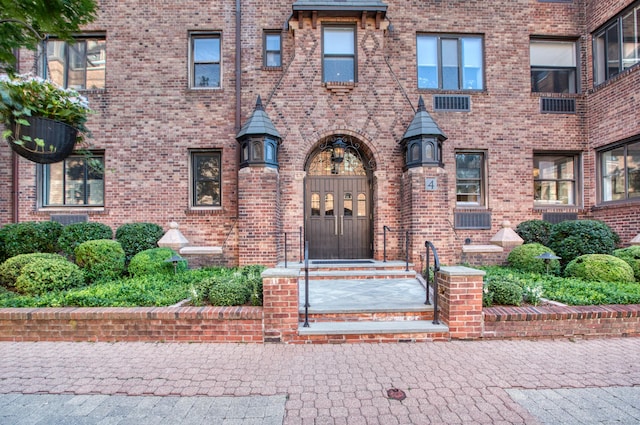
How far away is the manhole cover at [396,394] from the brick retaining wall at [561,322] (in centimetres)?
203

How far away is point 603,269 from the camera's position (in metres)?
6.38

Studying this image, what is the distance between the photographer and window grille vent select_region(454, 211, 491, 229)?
9219 mm

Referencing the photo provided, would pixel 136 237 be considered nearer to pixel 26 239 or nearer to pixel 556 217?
pixel 26 239

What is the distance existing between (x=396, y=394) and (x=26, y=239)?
8.76 m

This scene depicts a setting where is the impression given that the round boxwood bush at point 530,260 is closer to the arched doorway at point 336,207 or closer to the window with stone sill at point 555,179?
the window with stone sill at point 555,179

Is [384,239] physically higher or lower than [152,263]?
higher

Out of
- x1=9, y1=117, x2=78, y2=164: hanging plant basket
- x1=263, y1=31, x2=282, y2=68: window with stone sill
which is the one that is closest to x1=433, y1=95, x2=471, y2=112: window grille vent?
x1=263, y1=31, x2=282, y2=68: window with stone sill

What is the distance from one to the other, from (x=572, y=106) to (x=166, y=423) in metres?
12.1

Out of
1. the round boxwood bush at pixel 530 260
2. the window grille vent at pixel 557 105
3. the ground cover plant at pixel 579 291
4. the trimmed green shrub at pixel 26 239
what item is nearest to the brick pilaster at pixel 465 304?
the ground cover plant at pixel 579 291

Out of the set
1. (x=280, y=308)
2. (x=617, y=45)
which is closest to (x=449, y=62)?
(x=617, y=45)

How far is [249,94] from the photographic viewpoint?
359 inches

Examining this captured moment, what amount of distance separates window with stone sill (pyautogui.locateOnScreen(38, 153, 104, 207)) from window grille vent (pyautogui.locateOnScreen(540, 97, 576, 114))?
505 inches

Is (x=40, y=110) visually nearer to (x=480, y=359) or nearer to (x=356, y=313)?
(x=356, y=313)

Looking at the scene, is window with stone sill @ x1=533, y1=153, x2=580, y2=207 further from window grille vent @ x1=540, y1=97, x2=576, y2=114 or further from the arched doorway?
the arched doorway
